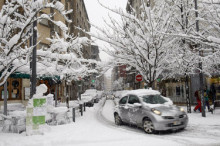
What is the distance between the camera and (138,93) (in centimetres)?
859

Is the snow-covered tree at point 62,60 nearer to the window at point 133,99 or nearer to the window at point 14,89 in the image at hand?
the window at point 133,99

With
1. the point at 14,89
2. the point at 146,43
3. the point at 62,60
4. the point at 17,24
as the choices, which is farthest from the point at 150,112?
the point at 14,89

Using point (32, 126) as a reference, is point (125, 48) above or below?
above

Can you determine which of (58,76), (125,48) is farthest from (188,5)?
(58,76)

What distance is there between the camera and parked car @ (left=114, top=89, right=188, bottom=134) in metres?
6.98

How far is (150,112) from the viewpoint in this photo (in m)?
7.29

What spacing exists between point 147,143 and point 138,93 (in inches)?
125

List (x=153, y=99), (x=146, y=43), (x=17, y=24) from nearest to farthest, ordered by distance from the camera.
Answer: (x=17, y=24) < (x=153, y=99) < (x=146, y=43)

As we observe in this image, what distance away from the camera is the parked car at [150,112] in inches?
275

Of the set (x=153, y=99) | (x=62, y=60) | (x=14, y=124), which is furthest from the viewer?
(x=62, y=60)

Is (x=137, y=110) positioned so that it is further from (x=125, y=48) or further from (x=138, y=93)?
(x=125, y=48)

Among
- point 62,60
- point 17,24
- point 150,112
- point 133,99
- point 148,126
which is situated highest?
point 17,24

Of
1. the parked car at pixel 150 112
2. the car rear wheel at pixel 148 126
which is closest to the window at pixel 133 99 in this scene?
the parked car at pixel 150 112

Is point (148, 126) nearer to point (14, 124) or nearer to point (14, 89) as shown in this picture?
point (14, 124)
